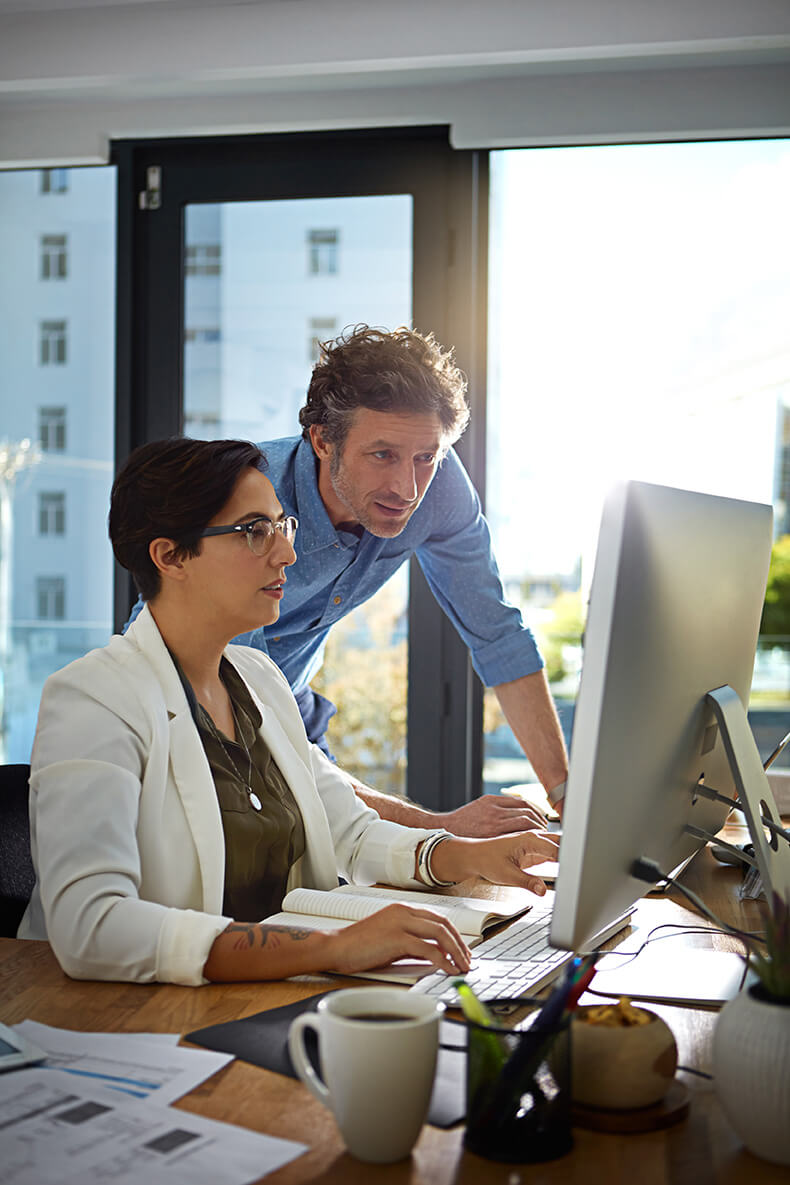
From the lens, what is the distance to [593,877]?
900 mm

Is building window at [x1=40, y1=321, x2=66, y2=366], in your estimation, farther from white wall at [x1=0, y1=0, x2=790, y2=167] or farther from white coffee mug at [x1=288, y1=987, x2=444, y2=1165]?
white coffee mug at [x1=288, y1=987, x2=444, y2=1165]

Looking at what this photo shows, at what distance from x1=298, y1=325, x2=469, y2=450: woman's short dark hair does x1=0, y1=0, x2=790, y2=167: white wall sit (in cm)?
123

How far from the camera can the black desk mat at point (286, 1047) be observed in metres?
0.87

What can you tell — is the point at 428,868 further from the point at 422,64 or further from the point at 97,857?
the point at 422,64

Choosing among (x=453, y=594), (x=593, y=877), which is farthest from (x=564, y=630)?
(x=593, y=877)

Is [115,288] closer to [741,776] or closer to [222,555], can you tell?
[222,555]

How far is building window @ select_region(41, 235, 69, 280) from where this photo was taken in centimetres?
356

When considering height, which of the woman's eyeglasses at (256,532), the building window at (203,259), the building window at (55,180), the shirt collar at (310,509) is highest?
the building window at (55,180)

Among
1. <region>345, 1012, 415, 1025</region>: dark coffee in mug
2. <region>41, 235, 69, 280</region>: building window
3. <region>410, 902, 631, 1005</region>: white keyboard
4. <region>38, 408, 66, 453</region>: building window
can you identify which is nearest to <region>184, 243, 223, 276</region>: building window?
<region>41, 235, 69, 280</region>: building window

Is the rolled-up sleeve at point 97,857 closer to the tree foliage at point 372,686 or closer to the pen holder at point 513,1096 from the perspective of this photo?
the pen holder at point 513,1096

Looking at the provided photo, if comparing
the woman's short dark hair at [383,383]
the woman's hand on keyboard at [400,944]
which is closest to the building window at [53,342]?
the woman's short dark hair at [383,383]

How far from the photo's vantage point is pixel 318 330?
3404 millimetres

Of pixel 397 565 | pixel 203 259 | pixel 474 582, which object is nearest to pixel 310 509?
pixel 397 565

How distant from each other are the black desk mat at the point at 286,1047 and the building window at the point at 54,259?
305cm
